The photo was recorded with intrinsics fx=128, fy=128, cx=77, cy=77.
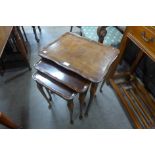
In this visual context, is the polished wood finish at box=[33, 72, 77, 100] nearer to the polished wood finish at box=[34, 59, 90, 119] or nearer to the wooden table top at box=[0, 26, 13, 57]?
A: the polished wood finish at box=[34, 59, 90, 119]

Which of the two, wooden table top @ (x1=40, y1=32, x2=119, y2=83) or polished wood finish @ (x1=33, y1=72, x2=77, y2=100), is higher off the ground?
wooden table top @ (x1=40, y1=32, x2=119, y2=83)

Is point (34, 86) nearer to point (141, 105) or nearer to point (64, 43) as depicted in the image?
point (64, 43)

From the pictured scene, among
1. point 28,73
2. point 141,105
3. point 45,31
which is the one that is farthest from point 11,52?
point 141,105

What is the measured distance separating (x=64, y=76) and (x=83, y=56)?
0.61ft

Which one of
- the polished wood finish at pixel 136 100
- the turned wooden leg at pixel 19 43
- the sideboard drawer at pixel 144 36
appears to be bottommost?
the polished wood finish at pixel 136 100

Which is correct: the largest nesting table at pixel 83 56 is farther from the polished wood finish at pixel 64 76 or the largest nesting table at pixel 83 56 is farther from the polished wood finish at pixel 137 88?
the polished wood finish at pixel 137 88

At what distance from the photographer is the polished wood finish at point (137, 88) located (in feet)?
3.01

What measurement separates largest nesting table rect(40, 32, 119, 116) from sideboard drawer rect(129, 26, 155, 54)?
227 mm

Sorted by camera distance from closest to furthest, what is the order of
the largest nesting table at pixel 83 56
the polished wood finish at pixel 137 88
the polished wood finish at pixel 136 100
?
the largest nesting table at pixel 83 56
the polished wood finish at pixel 137 88
the polished wood finish at pixel 136 100

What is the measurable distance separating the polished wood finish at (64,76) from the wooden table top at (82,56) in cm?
5

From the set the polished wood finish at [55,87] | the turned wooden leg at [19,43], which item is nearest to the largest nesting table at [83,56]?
the polished wood finish at [55,87]

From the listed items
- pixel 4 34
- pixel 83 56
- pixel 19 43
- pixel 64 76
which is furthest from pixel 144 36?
pixel 19 43

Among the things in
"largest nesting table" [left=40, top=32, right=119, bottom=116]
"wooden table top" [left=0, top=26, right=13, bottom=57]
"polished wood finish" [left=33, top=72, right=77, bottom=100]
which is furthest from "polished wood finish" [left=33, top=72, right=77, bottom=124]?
"wooden table top" [left=0, top=26, right=13, bottom=57]

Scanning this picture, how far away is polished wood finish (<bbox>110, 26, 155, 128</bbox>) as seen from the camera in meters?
0.92
